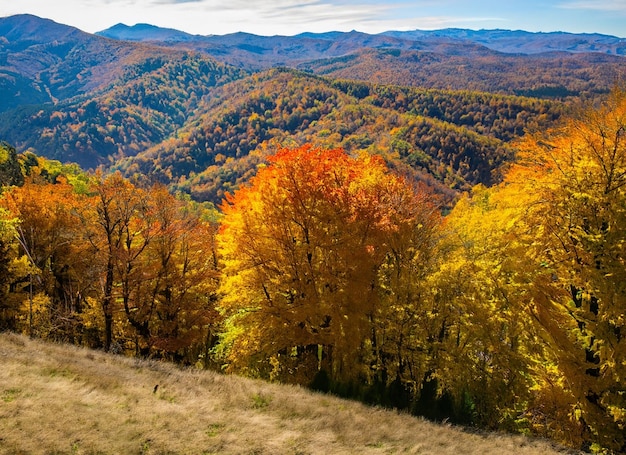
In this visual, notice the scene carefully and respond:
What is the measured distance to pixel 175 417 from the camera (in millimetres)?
12344

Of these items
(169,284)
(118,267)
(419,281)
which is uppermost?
(419,281)

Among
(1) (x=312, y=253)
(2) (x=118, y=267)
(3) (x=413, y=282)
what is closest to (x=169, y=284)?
(2) (x=118, y=267)

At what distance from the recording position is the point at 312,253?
18.3m

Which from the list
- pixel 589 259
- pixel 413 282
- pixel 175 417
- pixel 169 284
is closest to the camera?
pixel 175 417

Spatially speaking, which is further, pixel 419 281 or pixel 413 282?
pixel 419 281

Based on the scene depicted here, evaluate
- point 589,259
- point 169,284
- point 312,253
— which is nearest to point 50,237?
point 169,284

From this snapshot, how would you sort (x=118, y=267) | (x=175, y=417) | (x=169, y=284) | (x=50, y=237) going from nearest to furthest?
(x=175, y=417)
(x=118, y=267)
(x=169, y=284)
(x=50, y=237)

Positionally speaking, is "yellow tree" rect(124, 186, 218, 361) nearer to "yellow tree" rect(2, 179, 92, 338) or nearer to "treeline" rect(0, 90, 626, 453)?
"treeline" rect(0, 90, 626, 453)

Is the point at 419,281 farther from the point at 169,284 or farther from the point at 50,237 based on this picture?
the point at 50,237

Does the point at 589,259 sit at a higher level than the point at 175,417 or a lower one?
higher

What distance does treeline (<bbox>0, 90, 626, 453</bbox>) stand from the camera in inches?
531

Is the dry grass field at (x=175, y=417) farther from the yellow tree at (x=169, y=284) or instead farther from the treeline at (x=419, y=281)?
the yellow tree at (x=169, y=284)

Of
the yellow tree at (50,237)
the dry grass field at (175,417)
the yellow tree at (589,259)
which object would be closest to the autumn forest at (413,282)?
the yellow tree at (589,259)

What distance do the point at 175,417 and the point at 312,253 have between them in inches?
316
